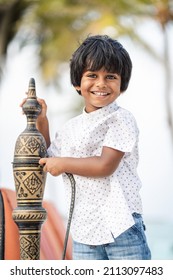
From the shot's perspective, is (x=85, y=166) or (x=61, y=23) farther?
(x=61, y=23)

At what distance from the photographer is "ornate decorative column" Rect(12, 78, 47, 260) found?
2918 mm

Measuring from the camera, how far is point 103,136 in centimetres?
301

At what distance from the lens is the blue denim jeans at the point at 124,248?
2.95 m

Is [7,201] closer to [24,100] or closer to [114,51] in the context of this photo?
[24,100]

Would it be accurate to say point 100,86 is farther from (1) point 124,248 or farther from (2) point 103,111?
(1) point 124,248

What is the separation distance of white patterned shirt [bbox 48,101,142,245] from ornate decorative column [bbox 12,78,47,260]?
129 mm

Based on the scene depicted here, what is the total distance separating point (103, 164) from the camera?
2.89m

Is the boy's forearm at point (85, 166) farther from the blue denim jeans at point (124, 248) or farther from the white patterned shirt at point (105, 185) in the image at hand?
the blue denim jeans at point (124, 248)

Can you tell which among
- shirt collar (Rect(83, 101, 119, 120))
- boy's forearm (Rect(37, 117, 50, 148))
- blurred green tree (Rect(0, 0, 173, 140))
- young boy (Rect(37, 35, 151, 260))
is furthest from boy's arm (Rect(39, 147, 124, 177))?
blurred green tree (Rect(0, 0, 173, 140))

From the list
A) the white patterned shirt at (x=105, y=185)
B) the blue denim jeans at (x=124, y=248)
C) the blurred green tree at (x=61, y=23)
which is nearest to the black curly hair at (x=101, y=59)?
the white patterned shirt at (x=105, y=185)

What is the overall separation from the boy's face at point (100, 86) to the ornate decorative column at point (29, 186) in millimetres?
206

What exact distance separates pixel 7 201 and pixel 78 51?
70cm

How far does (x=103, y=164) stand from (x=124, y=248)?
32 cm

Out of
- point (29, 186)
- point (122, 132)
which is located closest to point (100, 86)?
point (122, 132)
